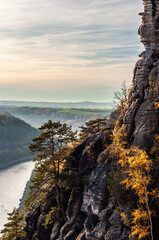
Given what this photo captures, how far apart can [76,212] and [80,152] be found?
34.4ft

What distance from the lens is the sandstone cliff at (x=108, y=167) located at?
2917 centimetres

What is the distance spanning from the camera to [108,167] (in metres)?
33.7

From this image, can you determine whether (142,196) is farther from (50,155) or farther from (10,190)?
(10,190)

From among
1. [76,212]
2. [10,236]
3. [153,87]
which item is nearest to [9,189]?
[10,236]

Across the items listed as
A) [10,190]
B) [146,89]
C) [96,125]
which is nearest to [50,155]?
[96,125]

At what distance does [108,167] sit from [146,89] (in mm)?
11747

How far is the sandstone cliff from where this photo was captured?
95.7 feet

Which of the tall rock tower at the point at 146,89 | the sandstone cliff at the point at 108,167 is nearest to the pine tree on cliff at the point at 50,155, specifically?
the sandstone cliff at the point at 108,167

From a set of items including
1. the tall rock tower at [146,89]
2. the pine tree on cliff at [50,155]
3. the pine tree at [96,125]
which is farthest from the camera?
the pine tree at [96,125]

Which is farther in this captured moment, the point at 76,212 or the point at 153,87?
the point at 76,212

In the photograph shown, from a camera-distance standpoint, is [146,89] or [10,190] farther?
[10,190]

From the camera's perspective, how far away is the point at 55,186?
38125mm

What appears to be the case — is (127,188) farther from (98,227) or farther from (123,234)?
(98,227)

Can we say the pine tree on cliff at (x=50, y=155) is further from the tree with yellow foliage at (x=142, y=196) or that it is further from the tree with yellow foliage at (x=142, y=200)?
the tree with yellow foliage at (x=142, y=200)
